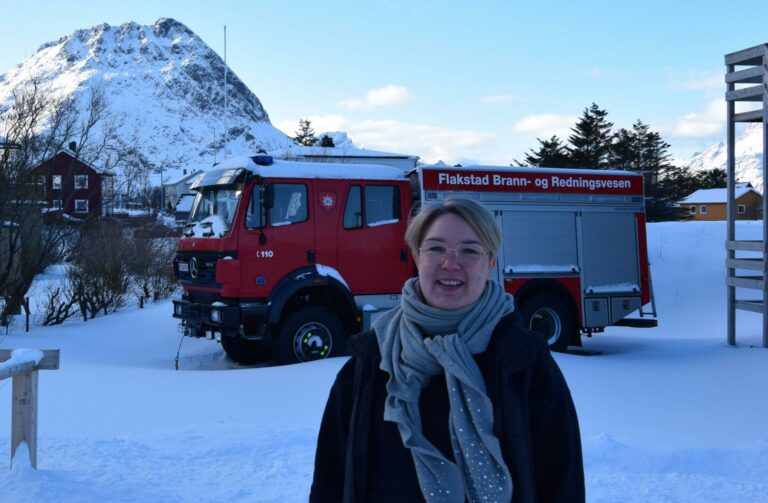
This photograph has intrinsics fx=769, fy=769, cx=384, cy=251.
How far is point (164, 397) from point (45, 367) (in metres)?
2.90

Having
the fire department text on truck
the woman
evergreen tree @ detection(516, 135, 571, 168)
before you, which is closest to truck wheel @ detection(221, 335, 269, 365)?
the fire department text on truck

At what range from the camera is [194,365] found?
12016mm

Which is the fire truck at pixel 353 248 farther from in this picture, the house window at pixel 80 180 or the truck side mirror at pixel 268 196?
the house window at pixel 80 180

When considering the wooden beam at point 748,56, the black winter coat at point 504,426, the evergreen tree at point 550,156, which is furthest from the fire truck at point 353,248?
the evergreen tree at point 550,156

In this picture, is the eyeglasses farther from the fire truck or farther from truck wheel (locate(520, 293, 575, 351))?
truck wheel (locate(520, 293, 575, 351))

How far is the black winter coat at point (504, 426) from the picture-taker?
2.19 m

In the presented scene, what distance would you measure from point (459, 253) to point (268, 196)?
7.84m

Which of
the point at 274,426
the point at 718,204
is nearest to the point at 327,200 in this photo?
the point at 274,426

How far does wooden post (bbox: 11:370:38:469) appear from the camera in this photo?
16.0ft

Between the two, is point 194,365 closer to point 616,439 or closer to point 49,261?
point 49,261

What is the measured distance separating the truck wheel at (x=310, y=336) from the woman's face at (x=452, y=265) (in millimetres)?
8015

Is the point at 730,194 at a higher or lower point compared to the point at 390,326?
higher

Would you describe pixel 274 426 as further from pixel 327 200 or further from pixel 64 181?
pixel 64 181

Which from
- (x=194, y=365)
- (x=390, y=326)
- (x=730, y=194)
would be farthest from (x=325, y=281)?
(x=390, y=326)
